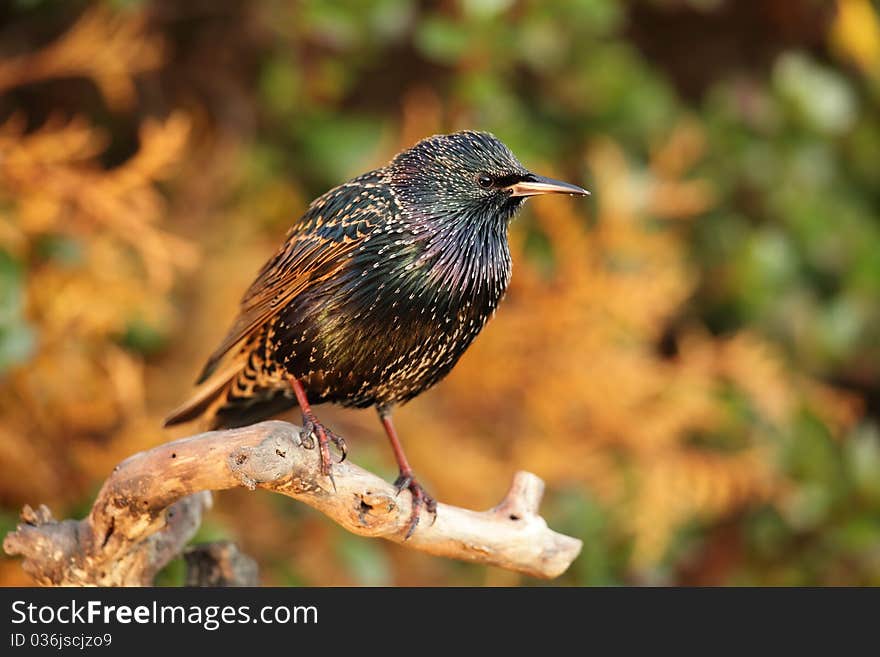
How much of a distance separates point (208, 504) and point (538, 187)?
95 centimetres

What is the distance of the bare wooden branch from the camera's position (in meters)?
1.86

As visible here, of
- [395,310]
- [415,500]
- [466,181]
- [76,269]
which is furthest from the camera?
[76,269]

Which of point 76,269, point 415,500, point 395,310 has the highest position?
point 76,269

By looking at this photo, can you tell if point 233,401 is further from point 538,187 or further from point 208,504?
point 538,187

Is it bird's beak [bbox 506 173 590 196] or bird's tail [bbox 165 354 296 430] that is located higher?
bird's beak [bbox 506 173 590 196]

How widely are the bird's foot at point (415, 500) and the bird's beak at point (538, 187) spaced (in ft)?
2.04

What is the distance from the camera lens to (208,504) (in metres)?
2.31

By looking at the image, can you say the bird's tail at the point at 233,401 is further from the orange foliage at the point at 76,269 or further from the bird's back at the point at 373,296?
the orange foliage at the point at 76,269

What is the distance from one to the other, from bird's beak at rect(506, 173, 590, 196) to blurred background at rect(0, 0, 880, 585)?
51.8 inches

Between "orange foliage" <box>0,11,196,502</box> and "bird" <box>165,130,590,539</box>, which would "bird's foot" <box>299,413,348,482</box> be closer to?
"bird" <box>165,130,590,539</box>

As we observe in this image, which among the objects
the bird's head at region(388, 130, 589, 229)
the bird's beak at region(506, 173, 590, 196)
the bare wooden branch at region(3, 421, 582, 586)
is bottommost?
the bare wooden branch at region(3, 421, 582, 586)

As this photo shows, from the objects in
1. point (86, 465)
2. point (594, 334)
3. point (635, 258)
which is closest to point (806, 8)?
point (635, 258)

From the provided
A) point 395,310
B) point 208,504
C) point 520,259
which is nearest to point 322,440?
point 395,310

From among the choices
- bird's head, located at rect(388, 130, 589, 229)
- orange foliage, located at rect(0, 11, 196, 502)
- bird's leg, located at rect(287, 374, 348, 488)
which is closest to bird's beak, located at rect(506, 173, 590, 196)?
bird's head, located at rect(388, 130, 589, 229)
